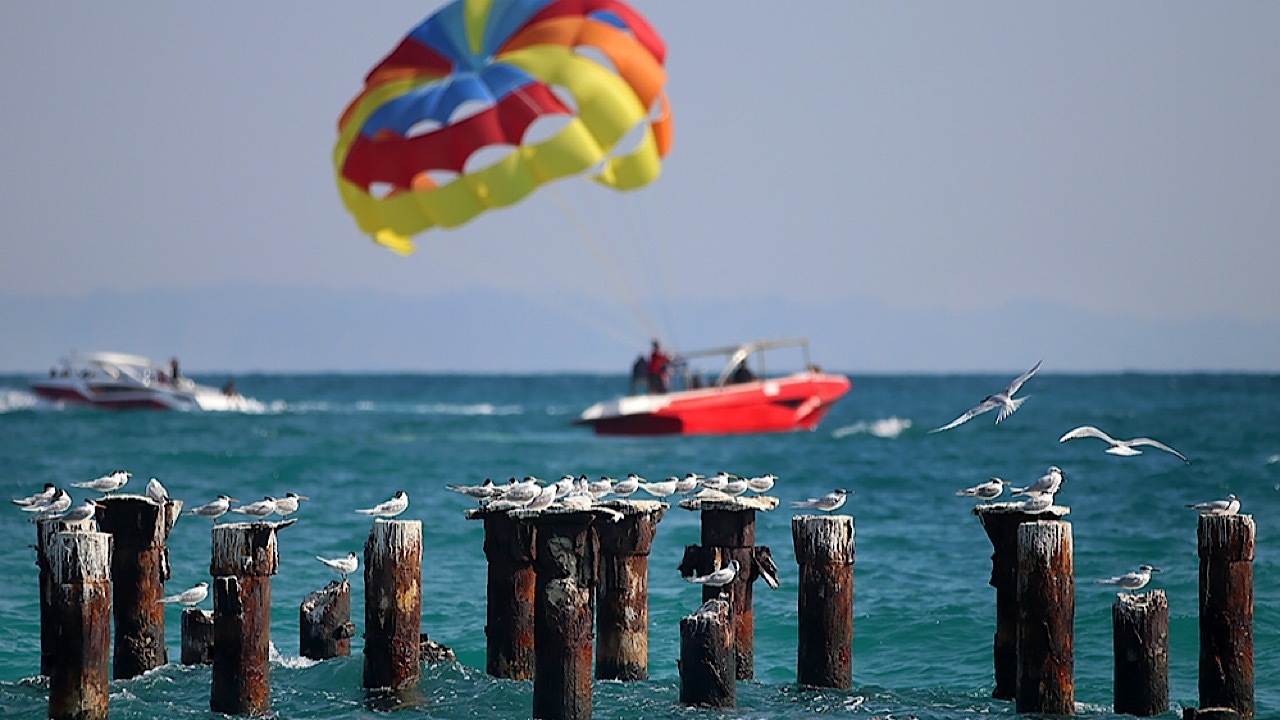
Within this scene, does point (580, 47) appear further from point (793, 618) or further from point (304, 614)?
point (304, 614)

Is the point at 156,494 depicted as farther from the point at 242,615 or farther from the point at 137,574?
the point at 242,615

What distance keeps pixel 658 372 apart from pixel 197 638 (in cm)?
3494

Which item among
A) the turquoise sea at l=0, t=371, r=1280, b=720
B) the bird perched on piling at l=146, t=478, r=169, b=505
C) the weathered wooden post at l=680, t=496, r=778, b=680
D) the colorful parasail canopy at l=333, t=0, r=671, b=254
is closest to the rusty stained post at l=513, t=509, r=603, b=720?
the turquoise sea at l=0, t=371, r=1280, b=720

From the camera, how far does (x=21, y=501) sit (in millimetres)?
14797

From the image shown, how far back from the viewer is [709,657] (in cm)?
1251

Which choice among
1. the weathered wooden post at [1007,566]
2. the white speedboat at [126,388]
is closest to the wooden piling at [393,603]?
the weathered wooden post at [1007,566]

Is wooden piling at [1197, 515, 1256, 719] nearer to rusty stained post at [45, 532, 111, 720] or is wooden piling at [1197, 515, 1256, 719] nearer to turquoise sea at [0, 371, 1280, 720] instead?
turquoise sea at [0, 371, 1280, 720]

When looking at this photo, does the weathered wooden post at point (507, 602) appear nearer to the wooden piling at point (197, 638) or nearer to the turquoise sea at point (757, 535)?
the turquoise sea at point (757, 535)

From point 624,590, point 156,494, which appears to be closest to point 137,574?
point 156,494

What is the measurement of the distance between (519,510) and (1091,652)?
22.3ft

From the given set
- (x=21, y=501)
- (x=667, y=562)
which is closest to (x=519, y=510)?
(x=21, y=501)

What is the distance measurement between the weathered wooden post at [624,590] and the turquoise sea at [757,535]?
0.70ft

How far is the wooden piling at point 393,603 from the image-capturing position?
41.8 ft

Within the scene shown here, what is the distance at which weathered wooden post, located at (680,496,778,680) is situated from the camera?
1328cm
